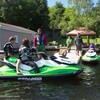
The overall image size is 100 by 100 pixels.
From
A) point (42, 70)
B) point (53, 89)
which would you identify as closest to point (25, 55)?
point (42, 70)

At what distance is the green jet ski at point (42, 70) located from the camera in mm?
11711

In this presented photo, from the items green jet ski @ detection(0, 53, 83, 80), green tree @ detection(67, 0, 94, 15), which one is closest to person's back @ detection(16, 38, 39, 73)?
green jet ski @ detection(0, 53, 83, 80)

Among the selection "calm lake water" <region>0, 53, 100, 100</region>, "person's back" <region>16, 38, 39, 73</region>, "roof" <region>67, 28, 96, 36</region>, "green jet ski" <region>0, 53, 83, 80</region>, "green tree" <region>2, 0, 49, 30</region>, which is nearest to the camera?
"calm lake water" <region>0, 53, 100, 100</region>

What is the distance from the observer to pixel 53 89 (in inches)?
410

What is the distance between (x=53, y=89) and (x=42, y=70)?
171 cm

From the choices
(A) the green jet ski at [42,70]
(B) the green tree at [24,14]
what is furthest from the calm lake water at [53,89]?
(B) the green tree at [24,14]

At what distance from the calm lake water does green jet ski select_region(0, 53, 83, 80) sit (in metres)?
0.24

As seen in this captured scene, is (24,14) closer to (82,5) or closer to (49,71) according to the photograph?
(82,5)

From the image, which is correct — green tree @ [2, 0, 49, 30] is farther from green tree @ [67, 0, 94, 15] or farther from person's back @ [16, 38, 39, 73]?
person's back @ [16, 38, 39, 73]

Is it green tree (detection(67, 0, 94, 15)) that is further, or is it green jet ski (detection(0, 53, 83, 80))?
green tree (detection(67, 0, 94, 15))

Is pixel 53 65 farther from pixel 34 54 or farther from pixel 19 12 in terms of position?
pixel 19 12

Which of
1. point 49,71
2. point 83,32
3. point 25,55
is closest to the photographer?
point 49,71

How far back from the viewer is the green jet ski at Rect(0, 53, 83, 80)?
38.4ft

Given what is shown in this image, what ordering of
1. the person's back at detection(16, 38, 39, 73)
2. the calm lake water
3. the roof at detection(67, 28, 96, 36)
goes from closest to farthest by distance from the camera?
the calm lake water, the person's back at detection(16, 38, 39, 73), the roof at detection(67, 28, 96, 36)
